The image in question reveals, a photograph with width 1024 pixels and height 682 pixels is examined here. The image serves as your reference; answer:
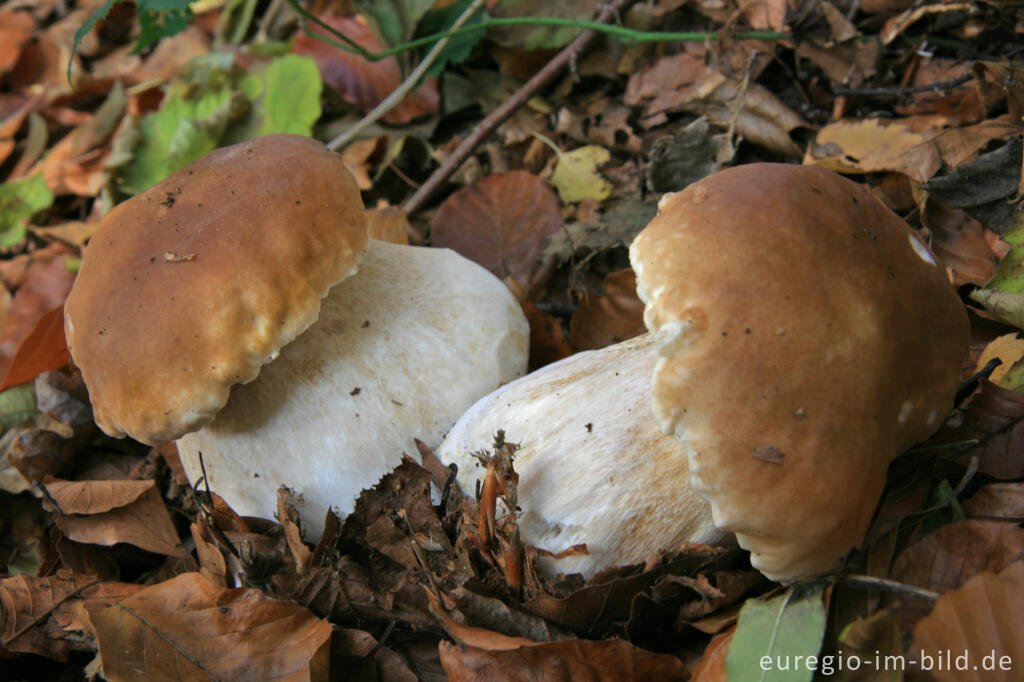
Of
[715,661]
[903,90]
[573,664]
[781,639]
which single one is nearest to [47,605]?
[573,664]

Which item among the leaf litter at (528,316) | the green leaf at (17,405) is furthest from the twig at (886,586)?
the green leaf at (17,405)

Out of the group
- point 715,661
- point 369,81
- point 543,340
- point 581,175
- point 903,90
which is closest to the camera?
point 715,661

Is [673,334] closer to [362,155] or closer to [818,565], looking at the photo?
[818,565]

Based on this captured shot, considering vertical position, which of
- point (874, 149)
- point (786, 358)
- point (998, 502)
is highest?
point (786, 358)

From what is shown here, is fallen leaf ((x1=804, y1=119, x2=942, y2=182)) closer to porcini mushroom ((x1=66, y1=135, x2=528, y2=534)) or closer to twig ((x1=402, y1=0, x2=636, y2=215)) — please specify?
twig ((x1=402, y1=0, x2=636, y2=215))

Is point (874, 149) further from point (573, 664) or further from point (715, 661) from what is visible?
point (573, 664)

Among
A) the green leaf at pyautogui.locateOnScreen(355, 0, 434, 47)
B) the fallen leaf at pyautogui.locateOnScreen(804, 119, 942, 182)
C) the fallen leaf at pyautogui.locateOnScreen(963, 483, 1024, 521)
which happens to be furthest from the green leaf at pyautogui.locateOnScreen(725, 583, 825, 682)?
the green leaf at pyautogui.locateOnScreen(355, 0, 434, 47)
